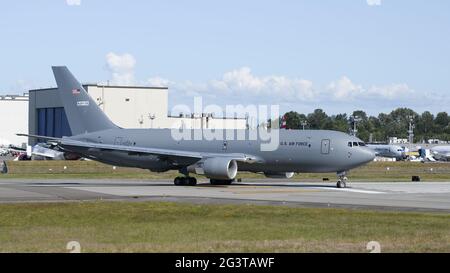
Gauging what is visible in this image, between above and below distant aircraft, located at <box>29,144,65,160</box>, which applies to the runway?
below

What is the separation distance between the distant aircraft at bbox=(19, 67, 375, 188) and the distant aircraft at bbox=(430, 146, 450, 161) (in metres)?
107

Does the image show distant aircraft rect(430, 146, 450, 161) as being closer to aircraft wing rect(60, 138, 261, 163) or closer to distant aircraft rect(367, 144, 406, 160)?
distant aircraft rect(367, 144, 406, 160)

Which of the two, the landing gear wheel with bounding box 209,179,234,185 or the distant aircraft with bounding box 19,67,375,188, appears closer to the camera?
the distant aircraft with bounding box 19,67,375,188

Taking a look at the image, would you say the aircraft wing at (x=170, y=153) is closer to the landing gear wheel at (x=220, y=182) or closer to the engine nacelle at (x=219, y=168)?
the engine nacelle at (x=219, y=168)

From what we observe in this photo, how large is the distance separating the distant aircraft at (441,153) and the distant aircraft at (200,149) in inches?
4220

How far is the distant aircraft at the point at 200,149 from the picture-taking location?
1928 inches

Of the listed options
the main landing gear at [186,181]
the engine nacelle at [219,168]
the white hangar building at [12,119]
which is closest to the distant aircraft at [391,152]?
the white hangar building at [12,119]

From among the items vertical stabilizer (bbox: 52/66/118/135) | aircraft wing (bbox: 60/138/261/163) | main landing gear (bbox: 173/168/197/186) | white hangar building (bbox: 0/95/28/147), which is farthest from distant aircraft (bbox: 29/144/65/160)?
main landing gear (bbox: 173/168/197/186)

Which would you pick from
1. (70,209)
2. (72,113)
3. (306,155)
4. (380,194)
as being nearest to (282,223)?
(70,209)

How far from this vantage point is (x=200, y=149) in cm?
5219

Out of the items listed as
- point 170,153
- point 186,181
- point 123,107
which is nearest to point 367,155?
point 186,181

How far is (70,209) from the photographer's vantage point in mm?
29516

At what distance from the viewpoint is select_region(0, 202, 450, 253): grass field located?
1884 cm
